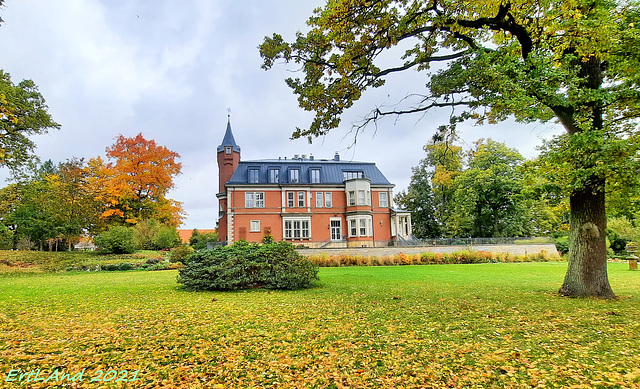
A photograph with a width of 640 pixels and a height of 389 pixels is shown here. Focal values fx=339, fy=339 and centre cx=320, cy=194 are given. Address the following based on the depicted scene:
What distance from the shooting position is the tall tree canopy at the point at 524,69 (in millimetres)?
6746

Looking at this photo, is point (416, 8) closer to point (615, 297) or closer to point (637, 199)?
point (637, 199)

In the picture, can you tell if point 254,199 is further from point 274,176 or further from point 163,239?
point 163,239

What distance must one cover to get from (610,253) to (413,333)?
32894 mm

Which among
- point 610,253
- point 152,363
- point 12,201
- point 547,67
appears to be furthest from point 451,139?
point 12,201

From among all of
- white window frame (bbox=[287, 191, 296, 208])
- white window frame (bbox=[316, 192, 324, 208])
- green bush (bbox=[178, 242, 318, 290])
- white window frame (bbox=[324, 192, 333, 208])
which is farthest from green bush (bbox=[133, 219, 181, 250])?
green bush (bbox=[178, 242, 318, 290])

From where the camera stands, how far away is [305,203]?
114 feet

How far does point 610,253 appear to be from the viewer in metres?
28.5

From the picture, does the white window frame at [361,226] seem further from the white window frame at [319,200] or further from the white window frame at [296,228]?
the white window frame at [296,228]

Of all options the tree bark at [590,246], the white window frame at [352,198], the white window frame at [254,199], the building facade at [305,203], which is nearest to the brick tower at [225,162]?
the building facade at [305,203]

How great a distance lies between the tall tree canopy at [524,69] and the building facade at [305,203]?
80.1 feet

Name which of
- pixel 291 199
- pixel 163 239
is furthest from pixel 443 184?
pixel 163 239

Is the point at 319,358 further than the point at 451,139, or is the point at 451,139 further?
the point at 451,139

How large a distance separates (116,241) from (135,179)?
8.68 m

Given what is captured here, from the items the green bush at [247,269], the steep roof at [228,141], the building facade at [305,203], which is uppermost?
the steep roof at [228,141]
